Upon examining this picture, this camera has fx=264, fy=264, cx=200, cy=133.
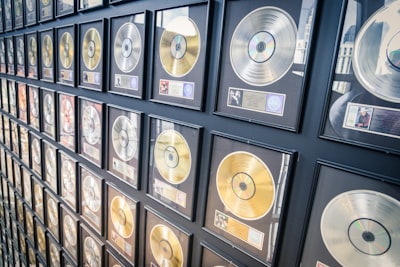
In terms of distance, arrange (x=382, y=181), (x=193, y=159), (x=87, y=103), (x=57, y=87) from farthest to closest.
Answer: (x=57, y=87) → (x=87, y=103) → (x=193, y=159) → (x=382, y=181)

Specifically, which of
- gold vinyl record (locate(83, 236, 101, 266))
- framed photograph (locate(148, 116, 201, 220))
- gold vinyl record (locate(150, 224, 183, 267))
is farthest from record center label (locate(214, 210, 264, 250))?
gold vinyl record (locate(83, 236, 101, 266))

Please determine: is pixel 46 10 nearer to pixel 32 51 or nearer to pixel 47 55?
pixel 47 55

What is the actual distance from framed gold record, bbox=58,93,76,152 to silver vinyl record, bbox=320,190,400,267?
152 cm

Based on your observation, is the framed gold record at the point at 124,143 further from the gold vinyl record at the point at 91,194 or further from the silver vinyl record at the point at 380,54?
the silver vinyl record at the point at 380,54

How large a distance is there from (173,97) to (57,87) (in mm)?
1143

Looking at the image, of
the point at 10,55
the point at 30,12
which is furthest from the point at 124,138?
the point at 10,55

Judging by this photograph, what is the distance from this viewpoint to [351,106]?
65 centimetres

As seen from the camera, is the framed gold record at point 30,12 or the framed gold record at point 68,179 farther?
the framed gold record at point 30,12

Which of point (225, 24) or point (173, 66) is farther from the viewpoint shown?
point (173, 66)

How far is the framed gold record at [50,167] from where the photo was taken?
76.2 inches

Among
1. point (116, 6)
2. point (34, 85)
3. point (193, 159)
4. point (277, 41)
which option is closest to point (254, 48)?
point (277, 41)

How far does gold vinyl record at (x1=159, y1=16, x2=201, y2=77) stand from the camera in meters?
0.97

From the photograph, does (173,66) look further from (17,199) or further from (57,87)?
(17,199)

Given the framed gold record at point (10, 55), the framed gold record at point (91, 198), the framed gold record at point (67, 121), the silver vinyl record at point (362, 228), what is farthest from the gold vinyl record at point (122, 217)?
the framed gold record at point (10, 55)
